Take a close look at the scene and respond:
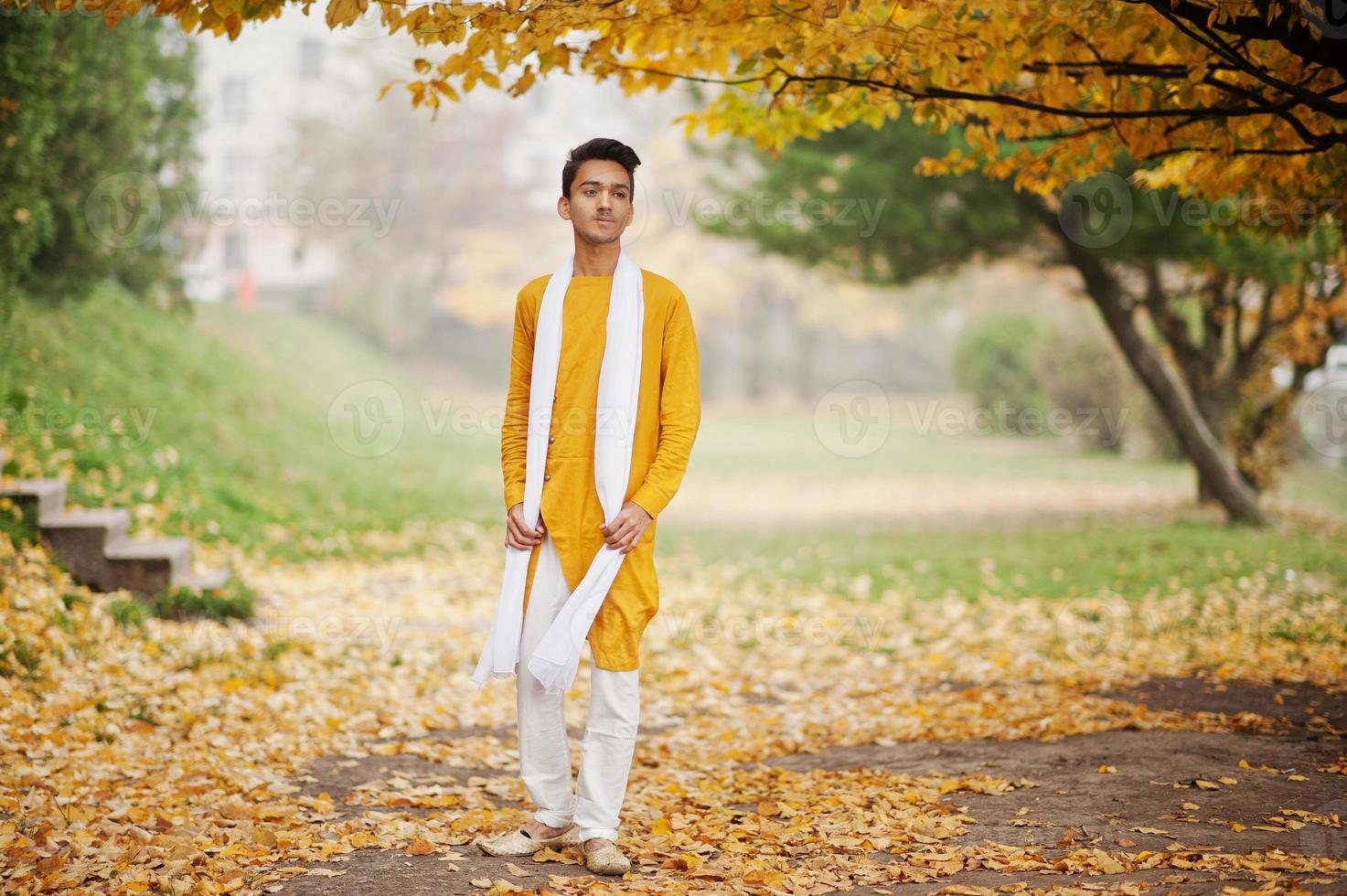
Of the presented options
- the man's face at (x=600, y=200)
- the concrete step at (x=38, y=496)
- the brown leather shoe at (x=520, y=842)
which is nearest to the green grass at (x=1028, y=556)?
the concrete step at (x=38, y=496)

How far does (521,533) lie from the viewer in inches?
150

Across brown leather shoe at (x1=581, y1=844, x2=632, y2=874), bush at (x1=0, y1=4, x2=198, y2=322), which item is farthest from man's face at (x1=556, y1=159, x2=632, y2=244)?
bush at (x1=0, y1=4, x2=198, y2=322)

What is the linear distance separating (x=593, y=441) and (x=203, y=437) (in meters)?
9.15

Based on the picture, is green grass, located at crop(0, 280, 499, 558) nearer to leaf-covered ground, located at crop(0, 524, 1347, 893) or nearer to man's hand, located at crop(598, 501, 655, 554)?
leaf-covered ground, located at crop(0, 524, 1347, 893)

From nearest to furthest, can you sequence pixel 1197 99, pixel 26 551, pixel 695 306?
pixel 1197 99, pixel 26 551, pixel 695 306

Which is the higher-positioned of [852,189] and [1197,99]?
[852,189]

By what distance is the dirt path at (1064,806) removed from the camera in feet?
11.6

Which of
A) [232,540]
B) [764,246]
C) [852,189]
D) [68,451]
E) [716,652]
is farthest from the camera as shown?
[764,246]

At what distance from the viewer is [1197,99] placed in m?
5.37

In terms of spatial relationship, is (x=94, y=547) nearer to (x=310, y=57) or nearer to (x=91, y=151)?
(x=91, y=151)

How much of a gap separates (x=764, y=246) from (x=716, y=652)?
6.70 metres

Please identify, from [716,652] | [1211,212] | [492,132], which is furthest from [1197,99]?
[492,132]

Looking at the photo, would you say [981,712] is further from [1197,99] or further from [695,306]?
[695,306]

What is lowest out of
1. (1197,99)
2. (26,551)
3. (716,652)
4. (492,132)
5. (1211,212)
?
(716,652)
